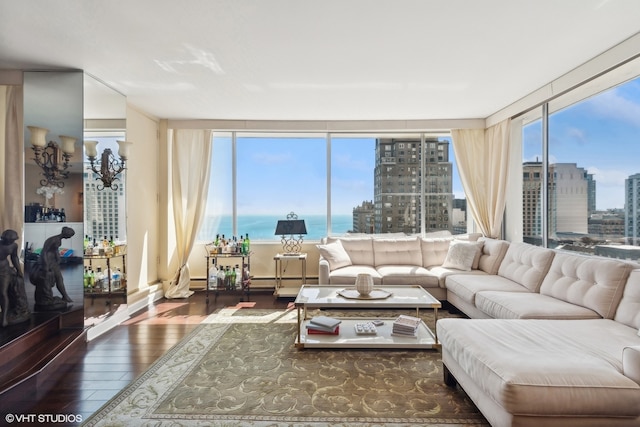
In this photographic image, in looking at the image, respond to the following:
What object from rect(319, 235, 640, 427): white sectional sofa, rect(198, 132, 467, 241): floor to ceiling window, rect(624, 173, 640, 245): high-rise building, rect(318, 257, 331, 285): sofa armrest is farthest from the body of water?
rect(624, 173, 640, 245): high-rise building

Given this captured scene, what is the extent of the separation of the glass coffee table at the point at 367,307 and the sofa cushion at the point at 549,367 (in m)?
0.67

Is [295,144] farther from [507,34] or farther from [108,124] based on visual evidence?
[507,34]

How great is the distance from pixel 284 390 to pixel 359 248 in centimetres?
273

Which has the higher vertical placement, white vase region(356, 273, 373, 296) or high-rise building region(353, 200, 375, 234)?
high-rise building region(353, 200, 375, 234)

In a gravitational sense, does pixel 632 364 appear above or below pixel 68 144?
below

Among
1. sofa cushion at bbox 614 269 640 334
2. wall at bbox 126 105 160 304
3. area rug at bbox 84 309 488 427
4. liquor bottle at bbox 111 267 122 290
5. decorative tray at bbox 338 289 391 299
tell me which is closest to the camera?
area rug at bbox 84 309 488 427

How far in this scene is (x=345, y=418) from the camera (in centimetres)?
198

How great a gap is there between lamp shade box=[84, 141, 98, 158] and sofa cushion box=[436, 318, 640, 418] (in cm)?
373

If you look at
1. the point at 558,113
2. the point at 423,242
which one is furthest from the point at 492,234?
the point at 558,113

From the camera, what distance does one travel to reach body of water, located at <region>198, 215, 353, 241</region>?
525cm

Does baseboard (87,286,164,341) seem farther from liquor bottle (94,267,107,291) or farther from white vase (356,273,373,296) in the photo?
white vase (356,273,373,296)

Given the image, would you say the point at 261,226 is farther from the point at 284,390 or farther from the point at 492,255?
the point at 492,255

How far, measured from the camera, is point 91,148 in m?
3.33

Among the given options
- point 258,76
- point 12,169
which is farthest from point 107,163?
point 258,76
